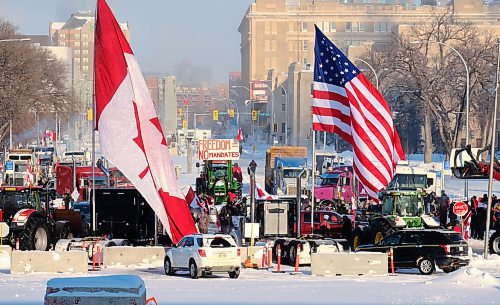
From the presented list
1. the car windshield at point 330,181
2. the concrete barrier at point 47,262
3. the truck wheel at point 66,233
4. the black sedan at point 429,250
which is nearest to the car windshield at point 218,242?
the concrete barrier at point 47,262

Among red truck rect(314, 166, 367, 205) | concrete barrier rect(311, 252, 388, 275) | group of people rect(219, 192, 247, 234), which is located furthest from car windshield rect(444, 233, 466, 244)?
red truck rect(314, 166, 367, 205)

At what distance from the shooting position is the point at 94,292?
12219 mm

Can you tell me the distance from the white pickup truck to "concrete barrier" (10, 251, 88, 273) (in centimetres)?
240

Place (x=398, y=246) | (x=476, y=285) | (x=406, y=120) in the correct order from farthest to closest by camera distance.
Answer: (x=406, y=120) → (x=398, y=246) → (x=476, y=285)

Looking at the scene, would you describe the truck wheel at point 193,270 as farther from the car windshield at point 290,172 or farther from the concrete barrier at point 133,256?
the car windshield at point 290,172

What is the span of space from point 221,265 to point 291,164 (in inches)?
1740

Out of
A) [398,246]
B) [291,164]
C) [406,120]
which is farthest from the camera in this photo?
[406,120]

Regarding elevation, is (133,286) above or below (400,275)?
above

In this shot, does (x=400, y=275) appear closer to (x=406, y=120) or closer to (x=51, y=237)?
(x=51, y=237)

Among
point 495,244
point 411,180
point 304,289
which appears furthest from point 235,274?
point 411,180

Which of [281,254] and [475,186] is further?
[475,186]

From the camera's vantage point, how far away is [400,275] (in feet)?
102

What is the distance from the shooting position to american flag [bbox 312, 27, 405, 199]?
29797 millimetres

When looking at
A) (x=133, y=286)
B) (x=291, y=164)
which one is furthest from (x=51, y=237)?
(x=291, y=164)
